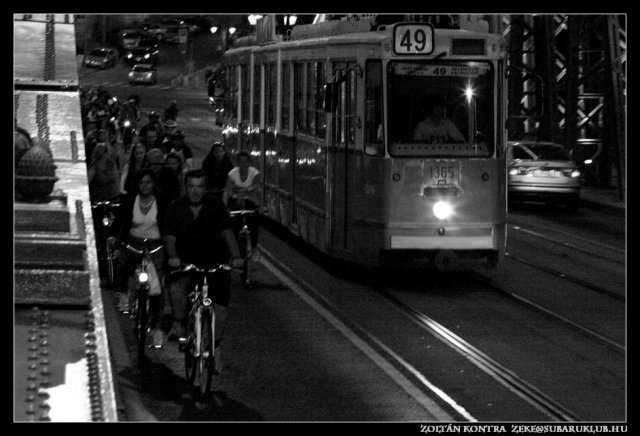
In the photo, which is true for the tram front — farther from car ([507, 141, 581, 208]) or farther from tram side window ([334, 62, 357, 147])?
car ([507, 141, 581, 208])

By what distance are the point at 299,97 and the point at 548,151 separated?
10.2 meters

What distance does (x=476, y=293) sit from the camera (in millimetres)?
15484

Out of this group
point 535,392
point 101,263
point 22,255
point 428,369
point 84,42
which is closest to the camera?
point 22,255

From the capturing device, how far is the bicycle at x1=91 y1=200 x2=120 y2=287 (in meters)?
14.8

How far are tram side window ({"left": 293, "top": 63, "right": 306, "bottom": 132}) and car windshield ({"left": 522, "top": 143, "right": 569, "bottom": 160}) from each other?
31.2 ft

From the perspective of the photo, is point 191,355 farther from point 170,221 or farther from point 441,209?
point 441,209

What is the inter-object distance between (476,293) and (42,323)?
27.4ft

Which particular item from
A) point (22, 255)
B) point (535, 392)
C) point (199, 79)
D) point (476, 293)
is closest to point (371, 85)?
point (476, 293)

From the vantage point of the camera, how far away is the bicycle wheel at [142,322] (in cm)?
1145

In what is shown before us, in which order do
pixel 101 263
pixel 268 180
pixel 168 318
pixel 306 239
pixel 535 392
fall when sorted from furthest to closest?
pixel 268 180
pixel 306 239
pixel 101 263
pixel 168 318
pixel 535 392

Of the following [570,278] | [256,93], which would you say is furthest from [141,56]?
[570,278]

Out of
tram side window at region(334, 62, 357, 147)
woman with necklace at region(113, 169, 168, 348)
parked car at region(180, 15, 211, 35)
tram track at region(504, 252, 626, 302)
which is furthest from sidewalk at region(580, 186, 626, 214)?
parked car at region(180, 15, 211, 35)

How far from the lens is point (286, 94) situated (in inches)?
775

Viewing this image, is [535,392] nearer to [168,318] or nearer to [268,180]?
[168,318]
